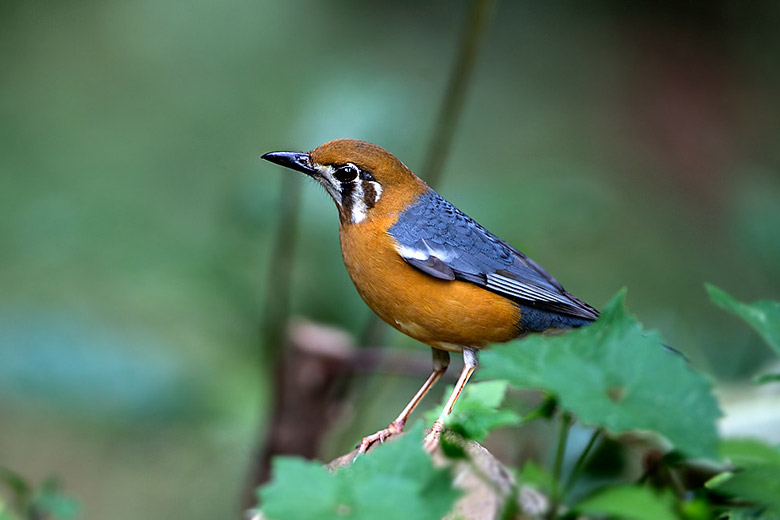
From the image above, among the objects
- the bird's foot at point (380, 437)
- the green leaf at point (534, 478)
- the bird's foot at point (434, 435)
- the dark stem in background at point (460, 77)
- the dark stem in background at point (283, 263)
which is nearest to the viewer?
the green leaf at point (534, 478)

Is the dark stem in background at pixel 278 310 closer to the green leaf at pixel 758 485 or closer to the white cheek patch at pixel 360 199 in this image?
the white cheek patch at pixel 360 199

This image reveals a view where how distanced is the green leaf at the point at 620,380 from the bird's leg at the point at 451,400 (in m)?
0.97

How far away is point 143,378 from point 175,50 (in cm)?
1040

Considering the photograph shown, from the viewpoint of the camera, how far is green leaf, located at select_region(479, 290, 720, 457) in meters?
1.75

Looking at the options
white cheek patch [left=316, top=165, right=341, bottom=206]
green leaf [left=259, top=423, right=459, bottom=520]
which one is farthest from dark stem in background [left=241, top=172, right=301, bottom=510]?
green leaf [left=259, top=423, right=459, bottom=520]

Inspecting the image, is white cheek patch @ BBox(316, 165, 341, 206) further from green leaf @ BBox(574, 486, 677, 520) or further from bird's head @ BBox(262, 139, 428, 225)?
green leaf @ BBox(574, 486, 677, 520)

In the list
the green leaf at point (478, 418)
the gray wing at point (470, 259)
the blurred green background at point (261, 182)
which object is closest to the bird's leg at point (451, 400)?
the green leaf at point (478, 418)

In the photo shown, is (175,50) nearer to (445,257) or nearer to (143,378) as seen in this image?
(143,378)

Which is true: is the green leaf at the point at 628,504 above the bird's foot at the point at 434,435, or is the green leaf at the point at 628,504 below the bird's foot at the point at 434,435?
above

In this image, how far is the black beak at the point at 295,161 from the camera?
409 cm

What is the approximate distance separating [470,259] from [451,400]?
91 centimetres

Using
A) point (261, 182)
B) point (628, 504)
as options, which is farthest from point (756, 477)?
point (261, 182)

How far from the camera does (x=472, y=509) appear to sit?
→ 8.08ft

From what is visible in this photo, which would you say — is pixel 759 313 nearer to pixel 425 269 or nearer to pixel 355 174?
pixel 425 269
